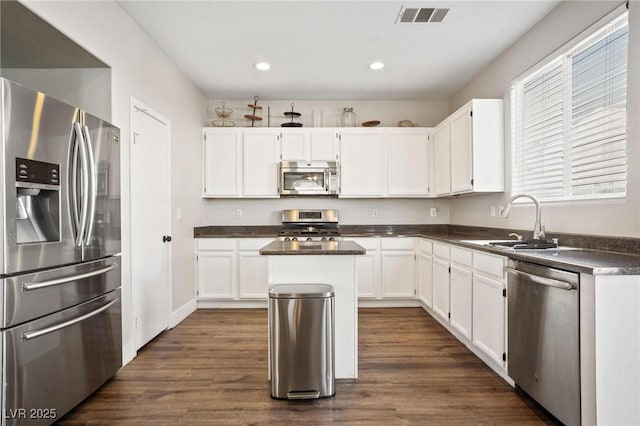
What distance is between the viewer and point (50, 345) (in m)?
1.81

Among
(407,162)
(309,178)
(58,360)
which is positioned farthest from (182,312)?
(407,162)

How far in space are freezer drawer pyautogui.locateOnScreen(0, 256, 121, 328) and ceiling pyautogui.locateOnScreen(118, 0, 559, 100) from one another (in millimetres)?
1960

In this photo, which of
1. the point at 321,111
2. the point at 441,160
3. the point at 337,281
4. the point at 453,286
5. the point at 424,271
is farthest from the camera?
the point at 321,111

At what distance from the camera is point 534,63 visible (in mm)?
2957

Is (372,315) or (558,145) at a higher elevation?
(558,145)

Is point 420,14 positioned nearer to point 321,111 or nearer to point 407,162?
point 407,162

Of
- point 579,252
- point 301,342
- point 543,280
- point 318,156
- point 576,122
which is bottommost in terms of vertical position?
point 301,342

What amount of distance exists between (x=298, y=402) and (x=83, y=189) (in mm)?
1797

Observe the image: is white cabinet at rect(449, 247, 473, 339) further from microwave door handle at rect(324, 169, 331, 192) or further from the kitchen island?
microwave door handle at rect(324, 169, 331, 192)

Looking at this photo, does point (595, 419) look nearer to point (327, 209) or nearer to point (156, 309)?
point (156, 309)

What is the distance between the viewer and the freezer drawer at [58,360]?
1617mm

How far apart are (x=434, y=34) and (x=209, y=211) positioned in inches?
135

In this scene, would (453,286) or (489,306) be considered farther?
(453,286)

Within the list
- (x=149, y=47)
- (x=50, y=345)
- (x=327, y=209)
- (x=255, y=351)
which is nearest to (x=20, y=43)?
(x=149, y=47)
